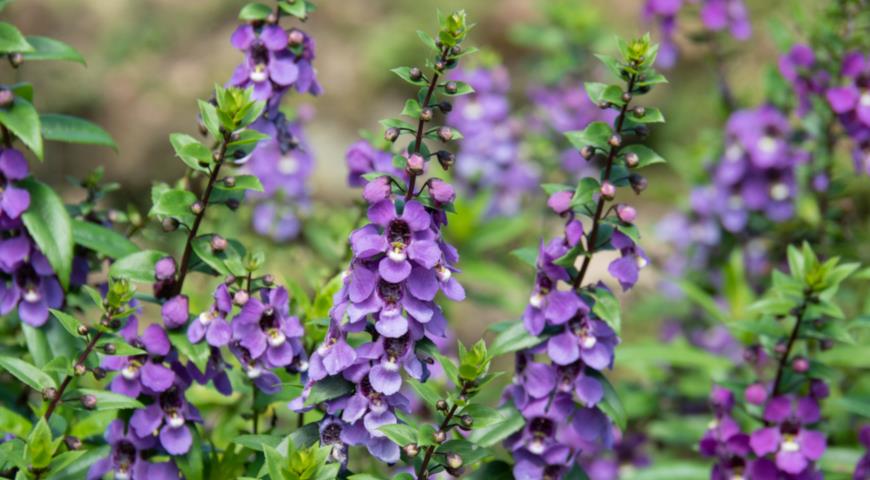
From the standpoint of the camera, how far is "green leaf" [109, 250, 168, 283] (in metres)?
2.35

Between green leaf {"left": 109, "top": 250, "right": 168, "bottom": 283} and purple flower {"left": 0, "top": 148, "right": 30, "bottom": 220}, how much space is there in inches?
11.3

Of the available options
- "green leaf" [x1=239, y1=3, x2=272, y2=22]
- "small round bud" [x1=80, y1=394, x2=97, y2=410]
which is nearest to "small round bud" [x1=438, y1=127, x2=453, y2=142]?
"green leaf" [x1=239, y1=3, x2=272, y2=22]

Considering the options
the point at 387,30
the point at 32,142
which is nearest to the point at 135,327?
the point at 32,142

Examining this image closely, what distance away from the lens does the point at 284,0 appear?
2.55 meters

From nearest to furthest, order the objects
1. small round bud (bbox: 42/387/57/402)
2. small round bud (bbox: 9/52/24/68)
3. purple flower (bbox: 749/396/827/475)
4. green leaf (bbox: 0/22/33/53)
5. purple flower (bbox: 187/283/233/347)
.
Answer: small round bud (bbox: 42/387/57/402) < purple flower (bbox: 187/283/233/347) < green leaf (bbox: 0/22/33/53) < small round bud (bbox: 9/52/24/68) < purple flower (bbox: 749/396/827/475)

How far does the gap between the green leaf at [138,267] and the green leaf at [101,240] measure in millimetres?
260

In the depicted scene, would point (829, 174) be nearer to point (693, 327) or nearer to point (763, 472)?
point (693, 327)

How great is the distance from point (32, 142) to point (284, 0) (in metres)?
0.68

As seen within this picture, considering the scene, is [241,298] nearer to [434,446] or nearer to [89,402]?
[89,402]

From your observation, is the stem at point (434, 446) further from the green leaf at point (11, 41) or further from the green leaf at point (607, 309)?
the green leaf at point (11, 41)

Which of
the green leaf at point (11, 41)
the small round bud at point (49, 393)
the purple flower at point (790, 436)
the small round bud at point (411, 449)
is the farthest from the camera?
the purple flower at point (790, 436)

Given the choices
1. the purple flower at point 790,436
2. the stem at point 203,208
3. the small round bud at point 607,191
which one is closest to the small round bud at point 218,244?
the stem at point 203,208

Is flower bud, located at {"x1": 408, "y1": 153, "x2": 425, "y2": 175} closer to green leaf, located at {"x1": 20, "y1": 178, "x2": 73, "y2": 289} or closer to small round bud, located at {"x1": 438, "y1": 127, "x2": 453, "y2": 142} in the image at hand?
small round bud, located at {"x1": 438, "y1": 127, "x2": 453, "y2": 142}

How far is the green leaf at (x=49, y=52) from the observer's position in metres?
2.62
